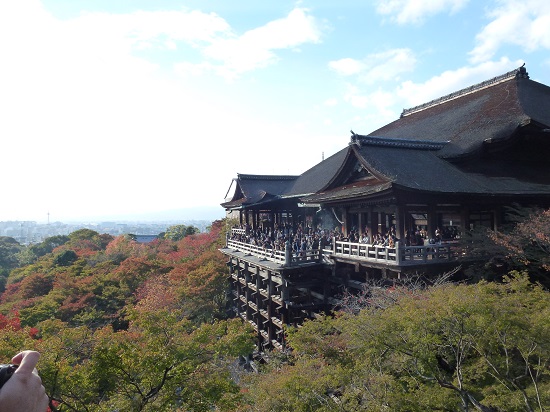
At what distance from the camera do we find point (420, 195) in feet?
40.5

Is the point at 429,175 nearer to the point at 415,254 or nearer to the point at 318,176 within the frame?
the point at 415,254

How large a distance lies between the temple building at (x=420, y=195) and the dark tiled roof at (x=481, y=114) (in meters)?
0.08

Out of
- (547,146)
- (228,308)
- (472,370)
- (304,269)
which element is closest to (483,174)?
(547,146)

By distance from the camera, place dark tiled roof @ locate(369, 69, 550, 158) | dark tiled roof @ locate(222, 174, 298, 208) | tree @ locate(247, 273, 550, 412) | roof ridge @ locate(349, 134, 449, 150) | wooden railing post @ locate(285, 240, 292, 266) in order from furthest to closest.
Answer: dark tiled roof @ locate(222, 174, 298, 208) → wooden railing post @ locate(285, 240, 292, 266) → dark tiled roof @ locate(369, 69, 550, 158) → roof ridge @ locate(349, 134, 449, 150) → tree @ locate(247, 273, 550, 412)

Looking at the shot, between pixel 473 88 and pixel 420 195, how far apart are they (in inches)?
545

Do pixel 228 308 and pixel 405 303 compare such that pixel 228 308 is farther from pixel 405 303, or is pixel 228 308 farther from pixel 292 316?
pixel 405 303

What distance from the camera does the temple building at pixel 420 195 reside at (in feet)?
41.1

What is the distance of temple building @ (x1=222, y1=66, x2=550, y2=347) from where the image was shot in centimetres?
1253

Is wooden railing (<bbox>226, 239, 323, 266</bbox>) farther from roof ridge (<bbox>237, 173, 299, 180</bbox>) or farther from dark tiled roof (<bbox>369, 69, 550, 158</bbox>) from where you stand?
roof ridge (<bbox>237, 173, 299, 180</bbox>)

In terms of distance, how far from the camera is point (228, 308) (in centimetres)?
2609

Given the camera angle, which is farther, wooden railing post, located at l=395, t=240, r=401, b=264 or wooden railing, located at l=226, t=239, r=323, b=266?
wooden railing, located at l=226, t=239, r=323, b=266

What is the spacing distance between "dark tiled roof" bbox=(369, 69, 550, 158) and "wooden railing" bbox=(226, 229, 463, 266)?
202 inches

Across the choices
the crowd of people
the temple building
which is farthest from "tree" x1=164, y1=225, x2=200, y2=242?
the crowd of people

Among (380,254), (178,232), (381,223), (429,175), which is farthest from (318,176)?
(178,232)
